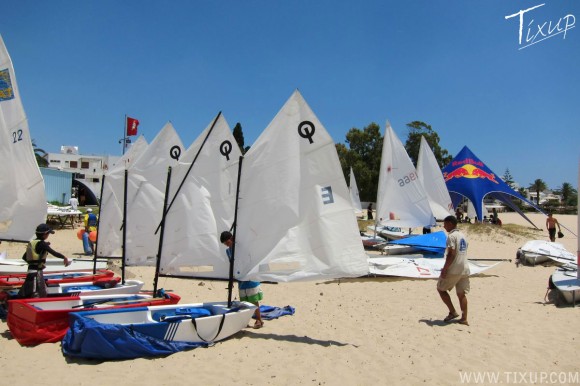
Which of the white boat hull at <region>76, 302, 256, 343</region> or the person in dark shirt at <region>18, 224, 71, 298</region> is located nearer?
the white boat hull at <region>76, 302, 256, 343</region>

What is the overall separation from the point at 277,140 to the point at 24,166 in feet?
17.5

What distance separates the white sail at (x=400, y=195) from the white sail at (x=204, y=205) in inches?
378

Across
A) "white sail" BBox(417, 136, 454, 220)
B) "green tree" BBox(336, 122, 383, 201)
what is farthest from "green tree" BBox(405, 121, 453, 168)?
"white sail" BBox(417, 136, 454, 220)

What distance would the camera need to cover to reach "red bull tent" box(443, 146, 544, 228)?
81.9 ft

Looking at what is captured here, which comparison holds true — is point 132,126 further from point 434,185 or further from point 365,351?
point 365,351

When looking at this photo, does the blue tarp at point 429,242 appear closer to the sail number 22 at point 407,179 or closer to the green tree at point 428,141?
the sail number 22 at point 407,179

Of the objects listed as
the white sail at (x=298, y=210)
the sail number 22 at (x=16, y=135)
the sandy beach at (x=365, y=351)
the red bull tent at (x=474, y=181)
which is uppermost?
the red bull tent at (x=474, y=181)

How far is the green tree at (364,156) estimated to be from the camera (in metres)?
48.1

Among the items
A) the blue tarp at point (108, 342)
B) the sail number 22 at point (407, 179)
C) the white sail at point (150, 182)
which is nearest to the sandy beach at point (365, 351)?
the blue tarp at point (108, 342)

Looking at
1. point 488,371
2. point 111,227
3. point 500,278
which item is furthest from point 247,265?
point 500,278

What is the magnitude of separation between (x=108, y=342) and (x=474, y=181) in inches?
950

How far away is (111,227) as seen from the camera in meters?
9.55

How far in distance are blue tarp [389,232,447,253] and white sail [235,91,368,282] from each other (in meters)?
8.20

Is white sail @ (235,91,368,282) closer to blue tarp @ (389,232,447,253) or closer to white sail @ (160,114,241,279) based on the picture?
white sail @ (160,114,241,279)
